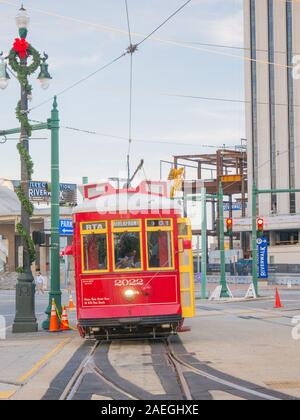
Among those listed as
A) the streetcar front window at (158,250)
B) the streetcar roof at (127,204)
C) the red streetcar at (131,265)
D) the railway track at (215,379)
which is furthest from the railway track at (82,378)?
the streetcar roof at (127,204)

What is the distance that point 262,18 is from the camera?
78875 mm

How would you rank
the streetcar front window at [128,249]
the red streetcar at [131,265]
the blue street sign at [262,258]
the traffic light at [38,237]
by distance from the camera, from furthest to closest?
the blue street sign at [262,258]
the traffic light at [38,237]
the streetcar front window at [128,249]
the red streetcar at [131,265]

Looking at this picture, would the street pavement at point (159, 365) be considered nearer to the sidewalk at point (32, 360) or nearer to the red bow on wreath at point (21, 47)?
the sidewalk at point (32, 360)

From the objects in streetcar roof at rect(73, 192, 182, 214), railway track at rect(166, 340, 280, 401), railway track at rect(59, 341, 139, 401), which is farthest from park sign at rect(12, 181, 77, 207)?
railway track at rect(59, 341, 139, 401)

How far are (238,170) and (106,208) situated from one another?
3045 inches

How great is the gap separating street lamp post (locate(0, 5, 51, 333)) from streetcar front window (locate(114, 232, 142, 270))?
16.8ft

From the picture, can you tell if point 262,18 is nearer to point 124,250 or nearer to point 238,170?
point 238,170

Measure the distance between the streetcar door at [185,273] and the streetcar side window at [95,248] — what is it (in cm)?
170

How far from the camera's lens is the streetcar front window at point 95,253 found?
52.7 feet

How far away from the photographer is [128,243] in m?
16.1

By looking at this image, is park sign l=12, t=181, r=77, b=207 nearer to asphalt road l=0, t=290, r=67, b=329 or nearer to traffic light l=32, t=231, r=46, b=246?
asphalt road l=0, t=290, r=67, b=329

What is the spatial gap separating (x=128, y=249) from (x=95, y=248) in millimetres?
739

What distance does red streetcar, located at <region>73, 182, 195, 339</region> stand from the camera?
15.9 m
